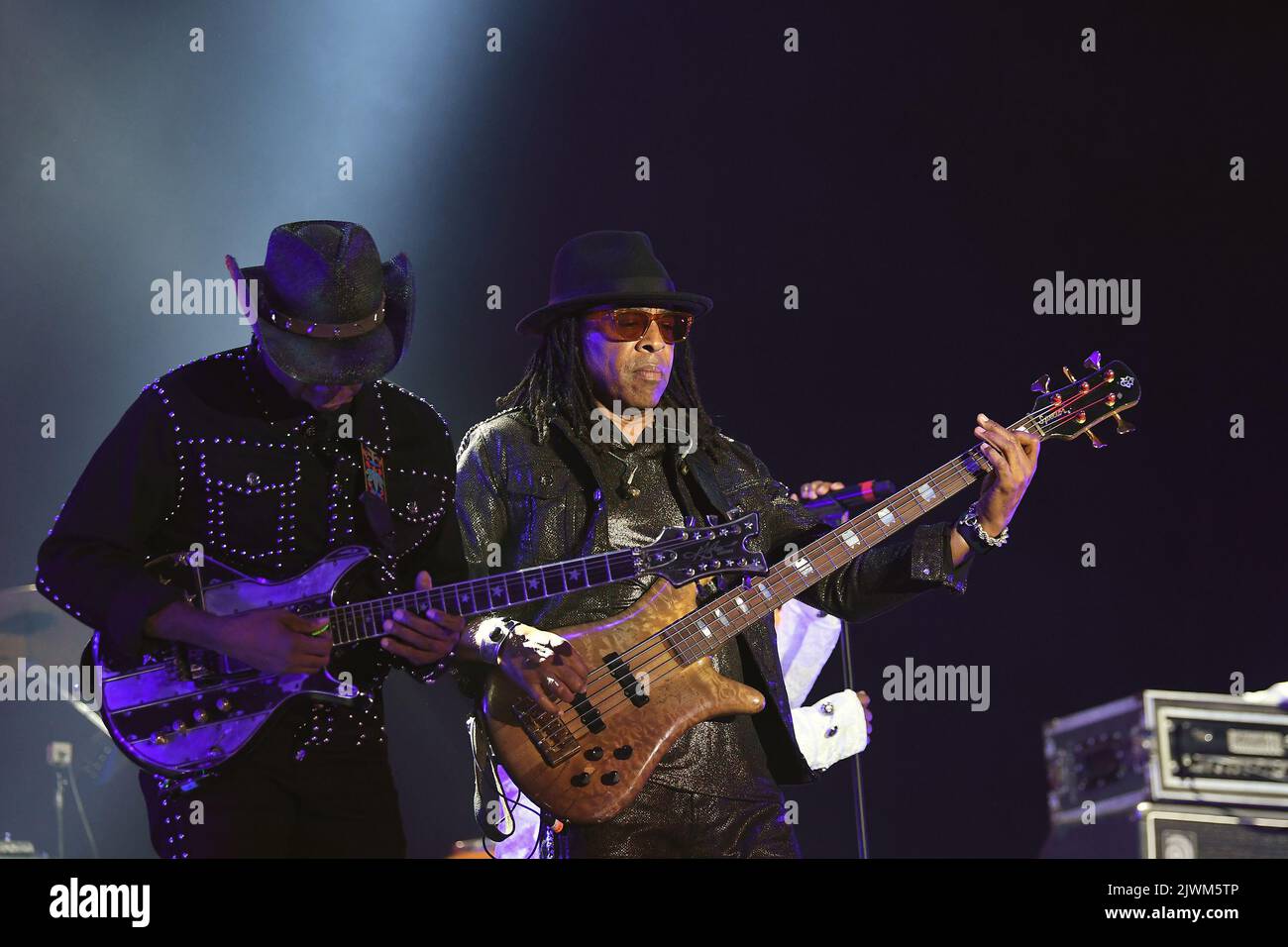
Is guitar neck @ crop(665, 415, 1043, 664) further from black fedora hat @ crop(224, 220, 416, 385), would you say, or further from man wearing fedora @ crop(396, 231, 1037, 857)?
black fedora hat @ crop(224, 220, 416, 385)

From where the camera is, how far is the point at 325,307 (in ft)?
10.7

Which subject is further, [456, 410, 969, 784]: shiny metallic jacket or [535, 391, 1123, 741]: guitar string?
[456, 410, 969, 784]: shiny metallic jacket

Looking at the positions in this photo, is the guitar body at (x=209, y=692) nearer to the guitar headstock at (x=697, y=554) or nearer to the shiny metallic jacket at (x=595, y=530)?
the shiny metallic jacket at (x=595, y=530)

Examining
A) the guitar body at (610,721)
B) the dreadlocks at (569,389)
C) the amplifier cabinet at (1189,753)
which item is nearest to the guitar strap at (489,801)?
the guitar body at (610,721)

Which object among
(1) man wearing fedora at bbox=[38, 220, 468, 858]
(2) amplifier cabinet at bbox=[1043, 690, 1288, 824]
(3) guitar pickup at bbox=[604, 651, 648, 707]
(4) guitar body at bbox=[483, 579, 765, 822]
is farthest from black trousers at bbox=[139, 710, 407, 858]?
(2) amplifier cabinet at bbox=[1043, 690, 1288, 824]

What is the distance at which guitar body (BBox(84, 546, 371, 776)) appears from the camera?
10.1 feet

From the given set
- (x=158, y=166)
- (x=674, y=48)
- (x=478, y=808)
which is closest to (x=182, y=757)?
(x=478, y=808)

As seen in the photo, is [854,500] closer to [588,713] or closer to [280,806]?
[588,713]

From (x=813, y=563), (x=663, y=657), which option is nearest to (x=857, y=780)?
(x=813, y=563)

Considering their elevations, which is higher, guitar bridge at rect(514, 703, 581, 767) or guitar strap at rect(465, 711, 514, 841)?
guitar bridge at rect(514, 703, 581, 767)

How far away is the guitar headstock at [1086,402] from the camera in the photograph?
405 centimetres

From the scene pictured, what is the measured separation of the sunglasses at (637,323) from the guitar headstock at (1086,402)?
1.07 metres

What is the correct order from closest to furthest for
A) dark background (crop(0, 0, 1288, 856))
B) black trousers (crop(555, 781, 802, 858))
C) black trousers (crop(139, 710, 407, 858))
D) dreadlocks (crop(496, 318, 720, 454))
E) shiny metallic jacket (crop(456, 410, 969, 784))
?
1. black trousers (crop(139, 710, 407, 858))
2. black trousers (crop(555, 781, 802, 858))
3. shiny metallic jacket (crop(456, 410, 969, 784))
4. dreadlocks (crop(496, 318, 720, 454))
5. dark background (crop(0, 0, 1288, 856))
